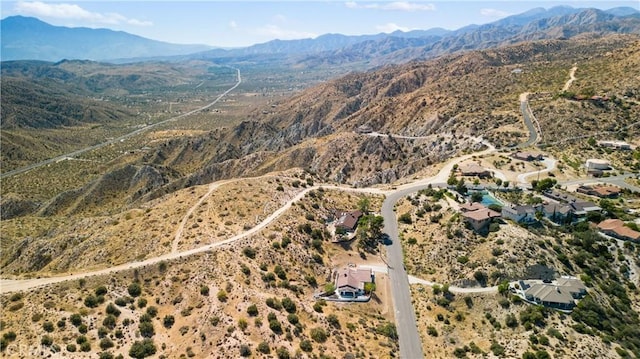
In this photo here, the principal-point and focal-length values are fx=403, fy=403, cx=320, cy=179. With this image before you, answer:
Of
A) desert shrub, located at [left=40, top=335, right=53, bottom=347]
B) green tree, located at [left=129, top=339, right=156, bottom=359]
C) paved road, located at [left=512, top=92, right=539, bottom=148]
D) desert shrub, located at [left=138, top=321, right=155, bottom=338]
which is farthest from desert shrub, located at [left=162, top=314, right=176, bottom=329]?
paved road, located at [left=512, top=92, right=539, bottom=148]

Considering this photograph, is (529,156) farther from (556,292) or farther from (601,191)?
(556,292)

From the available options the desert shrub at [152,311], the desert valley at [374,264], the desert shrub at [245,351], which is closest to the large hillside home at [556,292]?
the desert valley at [374,264]

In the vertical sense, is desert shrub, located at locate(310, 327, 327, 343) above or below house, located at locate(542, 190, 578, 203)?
below

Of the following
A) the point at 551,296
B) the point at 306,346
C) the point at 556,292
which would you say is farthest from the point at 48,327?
the point at 556,292

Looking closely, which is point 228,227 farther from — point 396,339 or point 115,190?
point 115,190

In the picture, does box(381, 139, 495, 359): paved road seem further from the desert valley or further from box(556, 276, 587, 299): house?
box(556, 276, 587, 299): house

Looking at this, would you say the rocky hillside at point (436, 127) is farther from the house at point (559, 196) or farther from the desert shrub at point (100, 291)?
the desert shrub at point (100, 291)

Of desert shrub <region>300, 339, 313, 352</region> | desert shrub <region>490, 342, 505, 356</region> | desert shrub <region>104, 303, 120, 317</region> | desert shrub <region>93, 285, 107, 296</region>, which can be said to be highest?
desert shrub <region>93, 285, 107, 296</region>
